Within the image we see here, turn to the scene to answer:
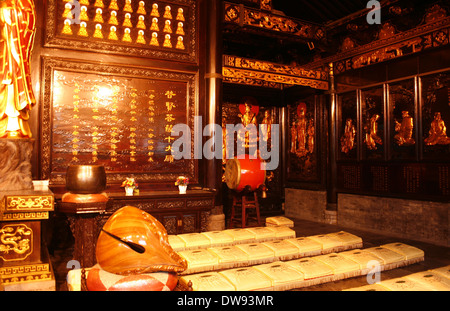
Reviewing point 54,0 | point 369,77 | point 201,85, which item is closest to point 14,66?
point 54,0

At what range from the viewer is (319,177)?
714 centimetres

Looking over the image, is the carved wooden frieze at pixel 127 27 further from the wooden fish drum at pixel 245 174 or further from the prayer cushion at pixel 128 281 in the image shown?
the prayer cushion at pixel 128 281

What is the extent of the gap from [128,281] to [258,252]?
1.93m

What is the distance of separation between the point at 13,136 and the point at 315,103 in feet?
18.9

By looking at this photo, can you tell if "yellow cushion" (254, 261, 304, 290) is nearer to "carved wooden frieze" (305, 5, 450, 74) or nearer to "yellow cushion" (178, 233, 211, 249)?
"yellow cushion" (178, 233, 211, 249)

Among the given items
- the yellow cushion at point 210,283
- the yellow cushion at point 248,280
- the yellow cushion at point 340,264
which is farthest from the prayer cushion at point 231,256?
the yellow cushion at point 340,264

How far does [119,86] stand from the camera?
509 cm

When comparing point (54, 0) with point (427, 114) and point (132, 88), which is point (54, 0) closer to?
point (132, 88)

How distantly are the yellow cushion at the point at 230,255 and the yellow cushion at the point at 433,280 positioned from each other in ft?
4.96

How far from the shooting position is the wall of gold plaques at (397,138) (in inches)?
202

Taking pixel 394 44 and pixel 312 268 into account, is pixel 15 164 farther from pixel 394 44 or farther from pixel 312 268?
pixel 394 44

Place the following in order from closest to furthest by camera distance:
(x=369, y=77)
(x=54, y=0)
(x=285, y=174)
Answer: (x=54, y=0)
(x=369, y=77)
(x=285, y=174)

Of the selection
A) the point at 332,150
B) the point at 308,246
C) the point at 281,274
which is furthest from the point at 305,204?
the point at 281,274

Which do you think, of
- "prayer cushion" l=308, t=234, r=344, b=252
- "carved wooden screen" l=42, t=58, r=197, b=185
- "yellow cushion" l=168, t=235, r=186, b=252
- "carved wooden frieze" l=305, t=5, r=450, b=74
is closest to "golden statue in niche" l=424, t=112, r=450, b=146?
"carved wooden frieze" l=305, t=5, r=450, b=74
